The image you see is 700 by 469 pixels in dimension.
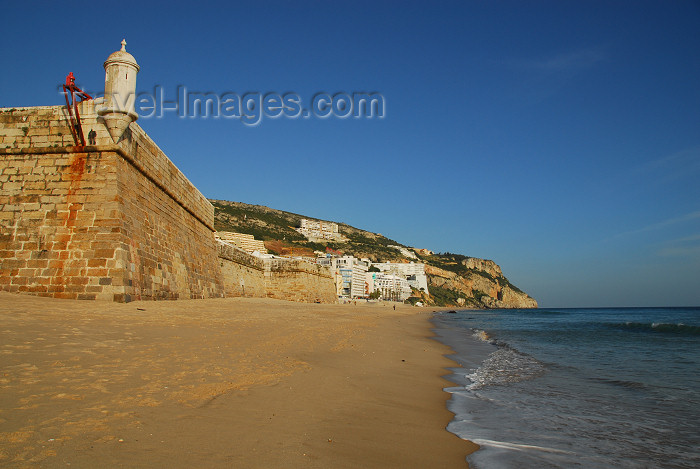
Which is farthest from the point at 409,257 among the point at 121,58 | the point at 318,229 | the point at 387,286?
the point at 121,58

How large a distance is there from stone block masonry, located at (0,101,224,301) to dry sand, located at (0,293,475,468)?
10.3 ft

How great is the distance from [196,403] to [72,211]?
8.94m

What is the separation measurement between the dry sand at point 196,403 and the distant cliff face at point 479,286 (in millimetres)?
120930

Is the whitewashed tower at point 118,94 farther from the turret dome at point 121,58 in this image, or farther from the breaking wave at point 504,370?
the breaking wave at point 504,370

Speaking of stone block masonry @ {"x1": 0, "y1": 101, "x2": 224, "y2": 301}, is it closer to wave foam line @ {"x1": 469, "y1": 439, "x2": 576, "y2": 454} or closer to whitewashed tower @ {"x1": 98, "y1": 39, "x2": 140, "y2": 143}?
Result: whitewashed tower @ {"x1": 98, "y1": 39, "x2": 140, "y2": 143}

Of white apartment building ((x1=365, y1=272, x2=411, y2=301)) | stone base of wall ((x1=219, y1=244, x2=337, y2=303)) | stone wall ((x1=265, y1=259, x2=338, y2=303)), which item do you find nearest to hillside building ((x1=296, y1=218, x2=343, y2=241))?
white apartment building ((x1=365, y1=272, x2=411, y2=301))

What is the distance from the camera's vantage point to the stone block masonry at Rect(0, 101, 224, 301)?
9531 millimetres

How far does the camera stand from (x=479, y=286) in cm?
14062

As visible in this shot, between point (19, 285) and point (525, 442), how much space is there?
436 inches

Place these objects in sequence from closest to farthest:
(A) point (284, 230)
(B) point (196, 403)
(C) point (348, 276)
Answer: (B) point (196, 403) < (C) point (348, 276) < (A) point (284, 230)

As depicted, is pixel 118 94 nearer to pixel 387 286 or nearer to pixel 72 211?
Answer: pixel 72 211

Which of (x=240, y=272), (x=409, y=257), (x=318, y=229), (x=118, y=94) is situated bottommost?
(x=240, y=272)

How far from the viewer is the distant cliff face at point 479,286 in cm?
13150

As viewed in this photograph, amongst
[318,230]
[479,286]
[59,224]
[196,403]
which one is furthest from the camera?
[479,286]
